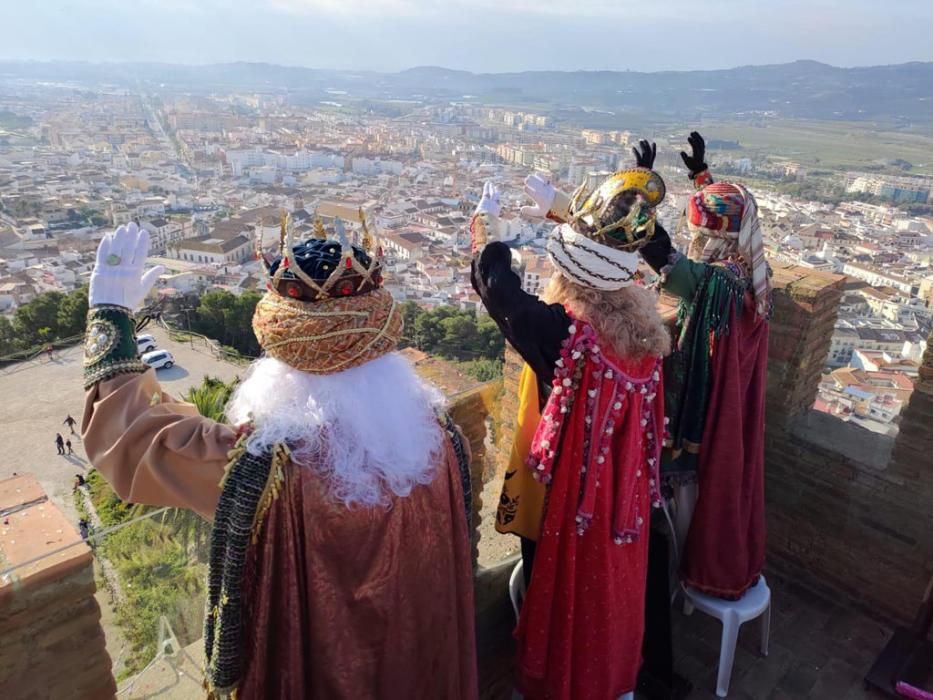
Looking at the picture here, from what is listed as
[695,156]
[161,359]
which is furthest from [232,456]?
[161,359]

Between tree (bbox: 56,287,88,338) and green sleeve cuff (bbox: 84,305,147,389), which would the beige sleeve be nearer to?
green sleeve cuff (bbox: 84,305,147,389)

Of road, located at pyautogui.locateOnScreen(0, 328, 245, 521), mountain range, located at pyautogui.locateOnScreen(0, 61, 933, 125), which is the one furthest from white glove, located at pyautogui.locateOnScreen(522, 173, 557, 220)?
mountain range, located at pyautogui.locateOnScreen(0, 61, 933, 125)

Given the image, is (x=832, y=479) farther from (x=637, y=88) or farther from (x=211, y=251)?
(x=637, y=88)

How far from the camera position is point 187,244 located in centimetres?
4000

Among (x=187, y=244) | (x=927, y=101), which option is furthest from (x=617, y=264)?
(x=927, y=101)

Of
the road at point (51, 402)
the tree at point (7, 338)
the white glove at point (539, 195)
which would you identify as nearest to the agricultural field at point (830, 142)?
the road at point (51, 402)

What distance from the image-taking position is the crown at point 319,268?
116 centimetres

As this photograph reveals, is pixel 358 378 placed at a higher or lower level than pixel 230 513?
higher

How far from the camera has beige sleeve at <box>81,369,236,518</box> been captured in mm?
1160

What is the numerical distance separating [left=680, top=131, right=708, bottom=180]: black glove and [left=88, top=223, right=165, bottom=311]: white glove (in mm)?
1693

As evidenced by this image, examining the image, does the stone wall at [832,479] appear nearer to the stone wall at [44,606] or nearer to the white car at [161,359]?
the stone wall at [44,606]

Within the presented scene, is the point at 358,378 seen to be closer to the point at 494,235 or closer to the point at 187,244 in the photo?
the point at 494,235

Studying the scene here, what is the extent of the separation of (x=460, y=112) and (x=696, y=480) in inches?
5340

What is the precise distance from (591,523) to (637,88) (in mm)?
164441
